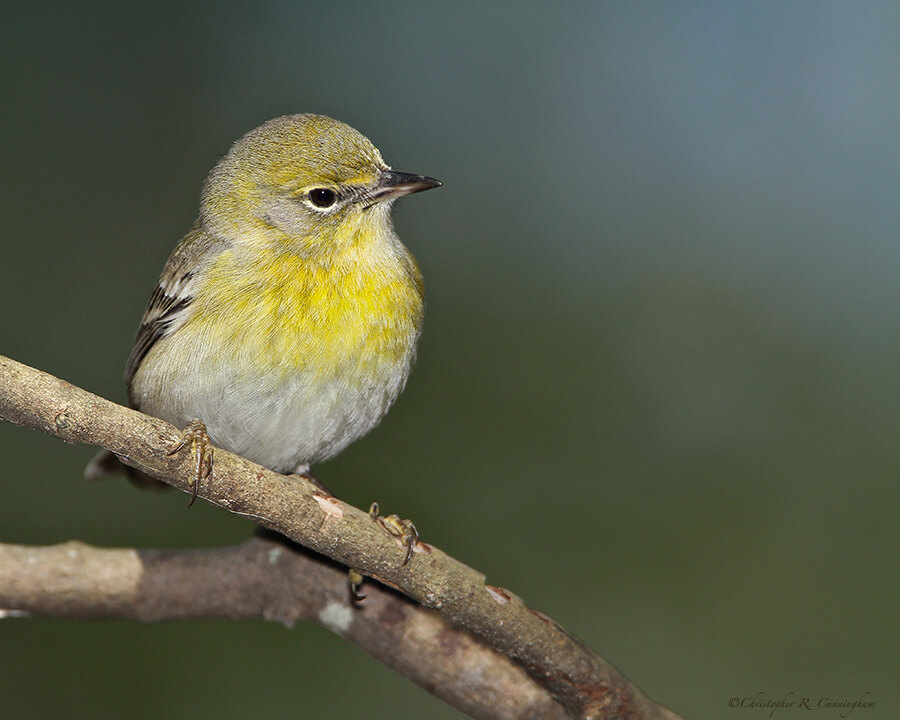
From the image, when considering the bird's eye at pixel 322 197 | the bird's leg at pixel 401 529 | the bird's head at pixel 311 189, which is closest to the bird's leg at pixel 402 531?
the bird's leg at pixel 401 529

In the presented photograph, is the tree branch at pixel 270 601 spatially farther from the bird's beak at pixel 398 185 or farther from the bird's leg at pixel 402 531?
the bird's beak at pixel 398 185

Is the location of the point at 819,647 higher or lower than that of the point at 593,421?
lower

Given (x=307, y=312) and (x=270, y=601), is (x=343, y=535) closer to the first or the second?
(x=307, y=312)

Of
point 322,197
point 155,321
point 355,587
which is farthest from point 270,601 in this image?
point 322,197

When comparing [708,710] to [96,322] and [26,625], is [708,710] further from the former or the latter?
[96,322]

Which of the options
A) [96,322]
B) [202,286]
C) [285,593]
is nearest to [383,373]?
[202,286]

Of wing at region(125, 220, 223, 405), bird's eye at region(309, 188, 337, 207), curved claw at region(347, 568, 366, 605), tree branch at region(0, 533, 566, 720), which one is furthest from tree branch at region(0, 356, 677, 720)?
bird's eye at region(309, 188, 337, 207)
